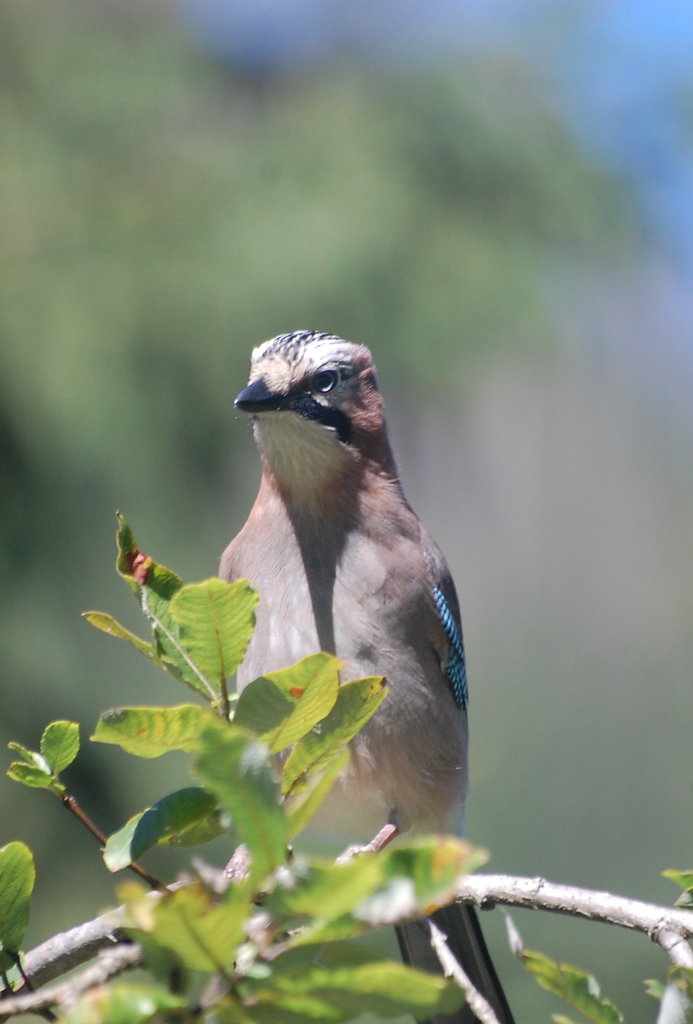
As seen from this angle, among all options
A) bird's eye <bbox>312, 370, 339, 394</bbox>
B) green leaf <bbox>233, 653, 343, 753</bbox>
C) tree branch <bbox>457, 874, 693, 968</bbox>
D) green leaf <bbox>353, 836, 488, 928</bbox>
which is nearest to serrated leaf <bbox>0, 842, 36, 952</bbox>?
green leaf <bbox>233, 653, 343, 753</bbox>

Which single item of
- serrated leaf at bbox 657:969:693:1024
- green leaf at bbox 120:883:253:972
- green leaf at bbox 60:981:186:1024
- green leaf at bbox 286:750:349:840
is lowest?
serrated leaf at bbox 657:969:693:1024

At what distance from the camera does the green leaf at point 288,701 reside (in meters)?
1.08

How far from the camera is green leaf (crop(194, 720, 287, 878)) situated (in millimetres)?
782

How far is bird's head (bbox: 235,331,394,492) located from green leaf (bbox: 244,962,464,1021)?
66.8 inches

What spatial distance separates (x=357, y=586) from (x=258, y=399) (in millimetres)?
458

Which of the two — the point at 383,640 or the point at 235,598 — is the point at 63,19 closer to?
the point at 383,640

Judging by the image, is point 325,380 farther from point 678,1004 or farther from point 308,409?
point 678,1004

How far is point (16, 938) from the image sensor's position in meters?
1.31

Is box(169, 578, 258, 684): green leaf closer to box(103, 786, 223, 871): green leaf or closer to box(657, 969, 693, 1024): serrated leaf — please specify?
box(103, 786, 223, 871): green leaf

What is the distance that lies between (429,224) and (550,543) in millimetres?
2924

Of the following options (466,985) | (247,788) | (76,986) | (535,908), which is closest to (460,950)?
(535,908)

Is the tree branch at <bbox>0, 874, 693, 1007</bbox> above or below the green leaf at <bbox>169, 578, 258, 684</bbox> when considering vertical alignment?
below

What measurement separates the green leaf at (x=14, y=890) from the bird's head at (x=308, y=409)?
1.29 m

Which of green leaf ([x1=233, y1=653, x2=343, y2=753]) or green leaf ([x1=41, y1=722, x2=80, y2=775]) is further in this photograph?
green leaf ([x1=41, y1=722, x2=80, y2=775])
